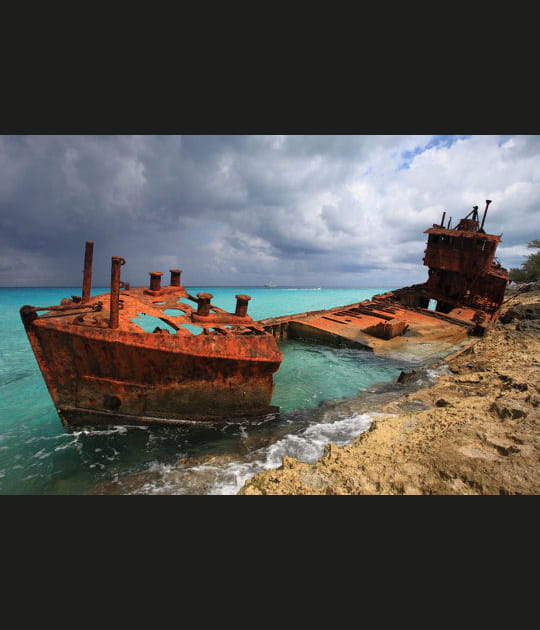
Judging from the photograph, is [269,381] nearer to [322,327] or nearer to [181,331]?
[181,331]

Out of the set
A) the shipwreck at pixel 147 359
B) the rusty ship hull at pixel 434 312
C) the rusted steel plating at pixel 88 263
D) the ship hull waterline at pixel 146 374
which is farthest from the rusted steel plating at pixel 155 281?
the rusty ship hull at pixel 434 312

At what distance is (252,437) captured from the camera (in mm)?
4812

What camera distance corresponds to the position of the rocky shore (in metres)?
2.82

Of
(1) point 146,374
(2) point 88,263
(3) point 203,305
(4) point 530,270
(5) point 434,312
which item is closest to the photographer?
(1) point 146,374

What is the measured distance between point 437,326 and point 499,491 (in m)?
11.8

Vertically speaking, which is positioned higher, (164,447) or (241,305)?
(241,305)

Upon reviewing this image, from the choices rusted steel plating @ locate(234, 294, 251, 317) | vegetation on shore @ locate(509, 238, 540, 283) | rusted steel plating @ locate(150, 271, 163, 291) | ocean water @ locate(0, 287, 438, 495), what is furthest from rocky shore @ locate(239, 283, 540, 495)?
vegetation on shore @ locate(509, 238, 540, 283)

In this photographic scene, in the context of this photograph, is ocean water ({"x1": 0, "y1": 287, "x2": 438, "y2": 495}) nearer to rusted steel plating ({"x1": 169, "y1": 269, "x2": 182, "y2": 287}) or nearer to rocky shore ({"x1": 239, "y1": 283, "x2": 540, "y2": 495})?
rocky shore ({"x1": 239, "y1": 283, "x2": 540, "y2": 495})

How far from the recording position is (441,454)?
323 centimetres

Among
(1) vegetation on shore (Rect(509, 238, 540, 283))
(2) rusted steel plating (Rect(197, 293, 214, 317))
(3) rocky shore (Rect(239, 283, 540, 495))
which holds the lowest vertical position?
(3) rocky shore (Rect(239, 283, 540, 495))

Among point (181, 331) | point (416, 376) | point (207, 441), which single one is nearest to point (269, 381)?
point (207, 441)

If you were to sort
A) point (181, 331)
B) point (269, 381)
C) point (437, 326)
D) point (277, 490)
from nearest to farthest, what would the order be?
point (277, 490) → point (181, 331) → point (269, 381) → point (437, 326)

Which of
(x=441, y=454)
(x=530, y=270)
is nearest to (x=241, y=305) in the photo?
(x=441, y=454)

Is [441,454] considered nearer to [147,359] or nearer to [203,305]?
[147,359]
